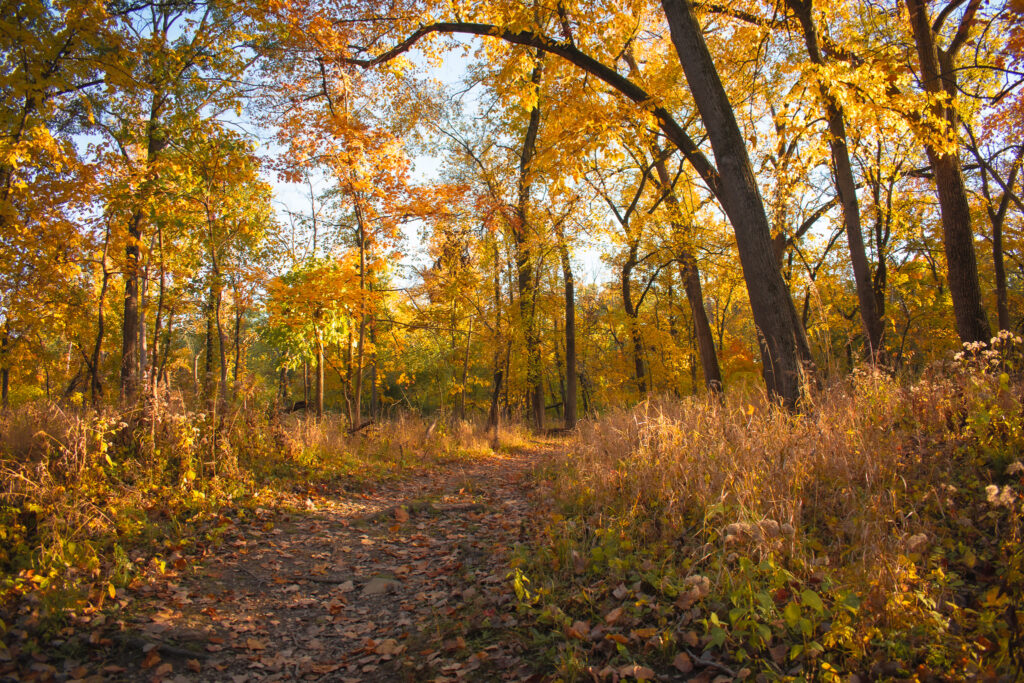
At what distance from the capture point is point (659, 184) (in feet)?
51.6

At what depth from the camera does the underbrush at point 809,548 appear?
A: 2346 mm

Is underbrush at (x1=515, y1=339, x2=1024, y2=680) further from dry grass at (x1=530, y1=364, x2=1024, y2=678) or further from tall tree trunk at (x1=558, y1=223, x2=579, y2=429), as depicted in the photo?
tall tree trunk at (x1=558, y1=223, x2=579, y2=429)

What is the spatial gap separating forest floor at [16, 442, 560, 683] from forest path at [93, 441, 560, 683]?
0.01 meters

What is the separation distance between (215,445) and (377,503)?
2123 mm

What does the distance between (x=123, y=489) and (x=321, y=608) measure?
8.97 ft

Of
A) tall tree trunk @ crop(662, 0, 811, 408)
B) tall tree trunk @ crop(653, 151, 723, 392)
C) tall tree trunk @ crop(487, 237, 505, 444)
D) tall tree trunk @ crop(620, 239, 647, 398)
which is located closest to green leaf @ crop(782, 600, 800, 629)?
tall tree trunk @ crop(662, 0, 811, 408)

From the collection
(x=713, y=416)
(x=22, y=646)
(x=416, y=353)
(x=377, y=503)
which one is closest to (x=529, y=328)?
(x=377, y=503)

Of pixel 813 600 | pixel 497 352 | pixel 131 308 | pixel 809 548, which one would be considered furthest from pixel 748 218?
pixel 131 308

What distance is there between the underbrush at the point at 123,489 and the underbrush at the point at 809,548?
310 centimetres

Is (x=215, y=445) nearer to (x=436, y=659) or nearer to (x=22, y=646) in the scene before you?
(x=22, y=646)

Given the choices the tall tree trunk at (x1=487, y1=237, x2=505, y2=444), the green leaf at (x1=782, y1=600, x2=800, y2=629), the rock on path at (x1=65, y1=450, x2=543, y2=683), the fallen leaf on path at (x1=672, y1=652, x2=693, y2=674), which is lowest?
the rock on path at (x1=65, y1=450, x2=543, y2=683)

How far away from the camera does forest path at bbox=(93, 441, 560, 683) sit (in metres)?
3.15

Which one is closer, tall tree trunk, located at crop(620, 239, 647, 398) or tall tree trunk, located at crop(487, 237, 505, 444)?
tall tree trunk, located at crop(487, 237, 505, 444)

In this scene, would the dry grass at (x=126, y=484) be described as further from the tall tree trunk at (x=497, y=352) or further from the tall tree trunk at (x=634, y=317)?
the tall tree trunk at (x=634, y=317)
